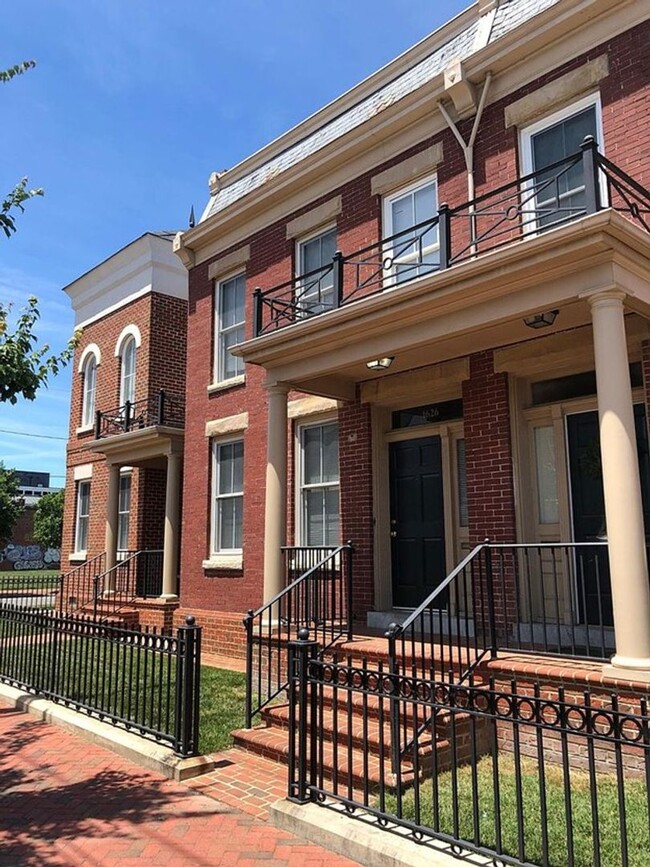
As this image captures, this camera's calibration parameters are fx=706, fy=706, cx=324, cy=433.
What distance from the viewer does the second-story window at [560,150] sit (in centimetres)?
750

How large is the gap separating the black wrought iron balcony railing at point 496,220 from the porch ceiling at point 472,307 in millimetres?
283

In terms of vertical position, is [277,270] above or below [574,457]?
above

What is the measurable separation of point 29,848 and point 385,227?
7.98 meters

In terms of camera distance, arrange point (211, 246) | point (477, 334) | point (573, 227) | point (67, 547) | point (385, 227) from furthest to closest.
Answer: point (67, 547)
point (211, 246)
point (385, 227)
point (477, 334)
point (573, 227)

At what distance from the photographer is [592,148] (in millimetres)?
5680

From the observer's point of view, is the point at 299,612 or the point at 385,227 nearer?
the point at 299,612

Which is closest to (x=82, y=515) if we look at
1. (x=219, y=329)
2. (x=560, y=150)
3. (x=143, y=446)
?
(x=143, y=446)

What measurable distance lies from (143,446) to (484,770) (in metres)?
10.3

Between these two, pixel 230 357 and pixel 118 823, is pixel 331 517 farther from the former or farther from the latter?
pixel 118 823

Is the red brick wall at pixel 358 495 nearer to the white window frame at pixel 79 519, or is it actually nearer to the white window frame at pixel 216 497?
the white window frame at pixel 216 497

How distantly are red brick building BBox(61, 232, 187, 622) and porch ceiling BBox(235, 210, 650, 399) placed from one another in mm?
5723

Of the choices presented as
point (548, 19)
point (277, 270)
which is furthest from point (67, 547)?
point (548, 19)

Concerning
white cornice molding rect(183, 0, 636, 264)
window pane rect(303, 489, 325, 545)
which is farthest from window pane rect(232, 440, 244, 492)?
white cornice molding rect(183, 0, 636, 264)

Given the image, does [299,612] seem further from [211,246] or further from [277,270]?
[211,246]
